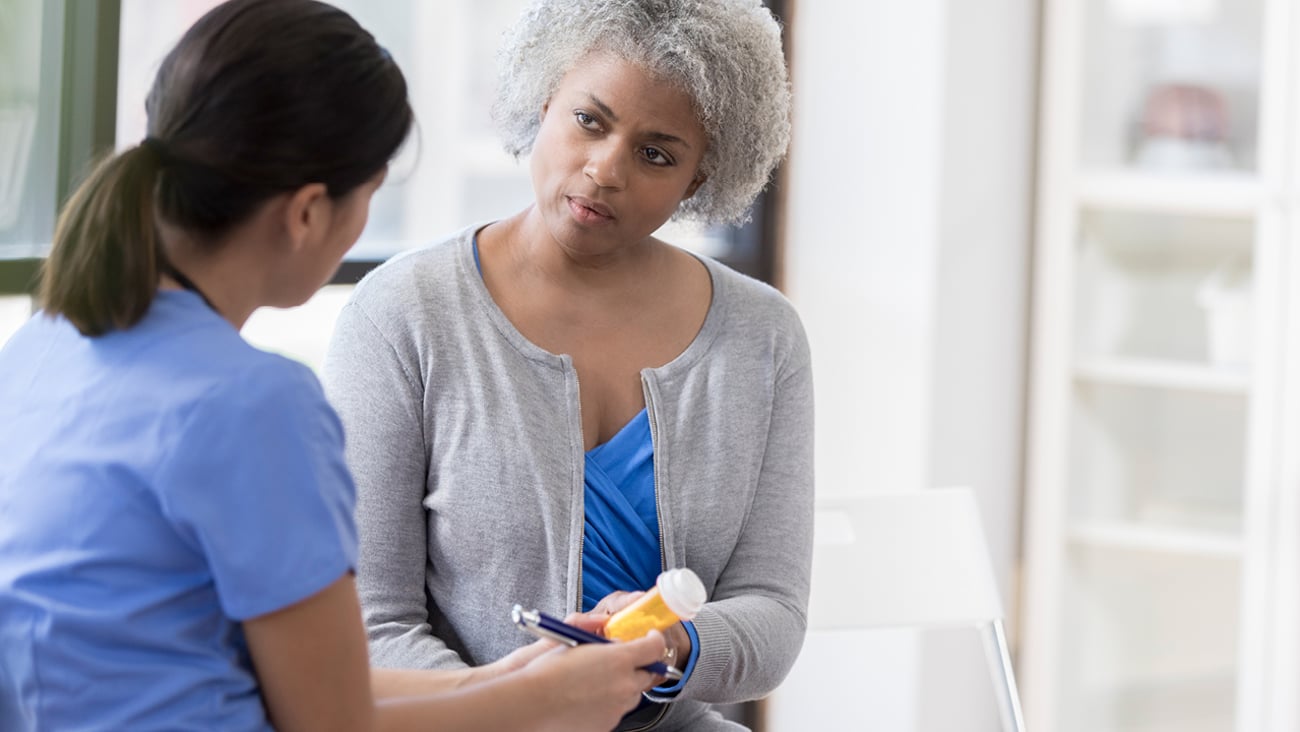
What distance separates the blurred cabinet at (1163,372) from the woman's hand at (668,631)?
164 centimetres

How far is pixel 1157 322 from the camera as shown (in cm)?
289

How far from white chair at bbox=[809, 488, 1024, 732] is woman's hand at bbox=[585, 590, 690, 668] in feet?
1.57

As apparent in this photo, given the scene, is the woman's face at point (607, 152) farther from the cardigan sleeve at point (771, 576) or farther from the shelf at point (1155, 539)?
the shelf at point (1155, 539)

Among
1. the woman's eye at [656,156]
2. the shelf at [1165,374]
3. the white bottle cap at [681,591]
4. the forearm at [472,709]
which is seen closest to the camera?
the forearm at [472,709]

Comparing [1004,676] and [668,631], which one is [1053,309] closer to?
[1004,676]

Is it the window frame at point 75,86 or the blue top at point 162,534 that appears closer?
the blue top at point 162,534

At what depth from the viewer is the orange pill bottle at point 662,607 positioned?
1232 mm

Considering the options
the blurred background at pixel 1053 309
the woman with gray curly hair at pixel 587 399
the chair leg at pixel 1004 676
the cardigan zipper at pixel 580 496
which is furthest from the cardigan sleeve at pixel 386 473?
the blurred background at pixel 1053 309

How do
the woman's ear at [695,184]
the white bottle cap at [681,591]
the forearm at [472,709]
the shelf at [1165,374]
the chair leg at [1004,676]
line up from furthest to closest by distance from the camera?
the shelf at [1165,374] → the chair leg at [1004,676] → the woman's ear at [695,184] → the white bottle cap at [681,591] → the forearm at [472,709]

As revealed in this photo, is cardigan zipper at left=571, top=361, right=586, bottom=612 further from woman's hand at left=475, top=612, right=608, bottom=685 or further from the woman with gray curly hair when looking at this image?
woman's hand at left=475, top=612, right=608, bottom=685

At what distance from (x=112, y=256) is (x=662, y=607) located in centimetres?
55

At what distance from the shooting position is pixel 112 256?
1.00 m

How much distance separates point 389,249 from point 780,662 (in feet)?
3.56

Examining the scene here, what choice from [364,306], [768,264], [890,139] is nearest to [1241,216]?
[890,139]
